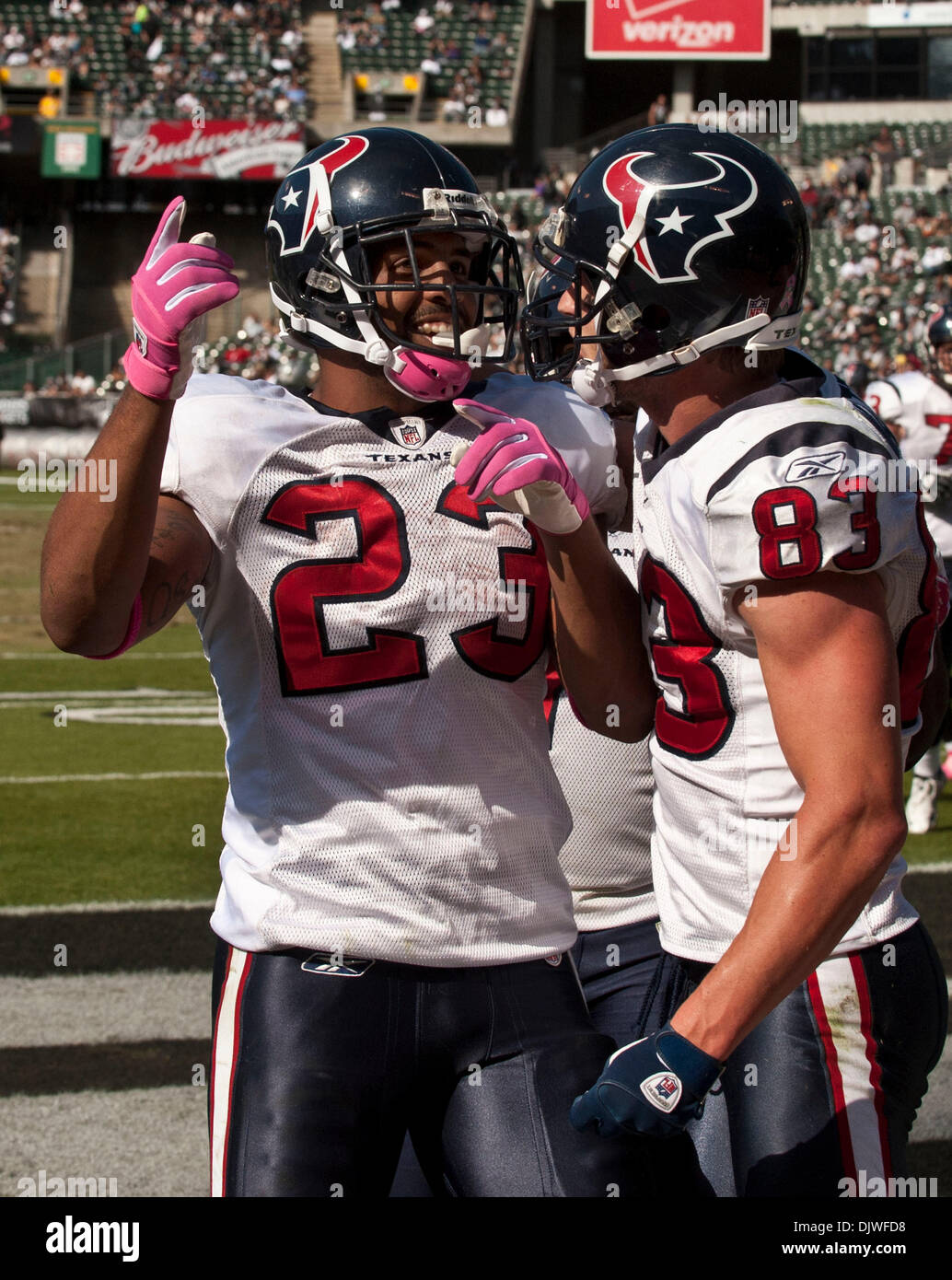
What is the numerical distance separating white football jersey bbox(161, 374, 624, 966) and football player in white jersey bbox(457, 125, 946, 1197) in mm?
162

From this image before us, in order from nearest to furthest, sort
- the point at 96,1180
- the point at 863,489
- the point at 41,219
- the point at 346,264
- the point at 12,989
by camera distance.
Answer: the point at 863,489 < the point at 346,264 < the point at 96,1180 < the point at 12,989 < the point at 41,219

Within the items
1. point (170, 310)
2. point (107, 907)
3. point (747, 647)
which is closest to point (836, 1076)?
point (747, 647)

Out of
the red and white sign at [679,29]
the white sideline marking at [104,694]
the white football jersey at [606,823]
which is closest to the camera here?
the white football jersey at [606,823]

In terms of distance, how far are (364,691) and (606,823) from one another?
32.7 inches

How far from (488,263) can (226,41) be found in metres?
34.6

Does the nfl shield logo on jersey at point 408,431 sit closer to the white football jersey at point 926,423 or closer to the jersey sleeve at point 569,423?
the jersey sleeve at point 569,423

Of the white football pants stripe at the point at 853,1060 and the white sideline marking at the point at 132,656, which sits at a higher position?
the white football pants stripe at the point at 853,1060

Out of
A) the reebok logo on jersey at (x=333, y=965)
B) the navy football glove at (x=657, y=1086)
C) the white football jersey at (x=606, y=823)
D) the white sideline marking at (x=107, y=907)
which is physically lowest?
the white sideline marking at (x=107, y=907)

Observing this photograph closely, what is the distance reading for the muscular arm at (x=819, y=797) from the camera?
1.77 m

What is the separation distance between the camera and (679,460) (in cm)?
213

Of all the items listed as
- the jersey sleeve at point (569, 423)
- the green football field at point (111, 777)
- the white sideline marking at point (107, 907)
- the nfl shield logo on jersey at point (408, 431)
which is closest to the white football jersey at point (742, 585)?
the jersey sleeve at point (569, 423)

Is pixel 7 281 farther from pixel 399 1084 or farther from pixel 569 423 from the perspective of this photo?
pixel 399 1084

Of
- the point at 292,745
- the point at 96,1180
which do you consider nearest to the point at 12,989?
the point at 96,1180

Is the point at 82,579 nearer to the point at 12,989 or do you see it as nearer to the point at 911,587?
the point at 911,587
